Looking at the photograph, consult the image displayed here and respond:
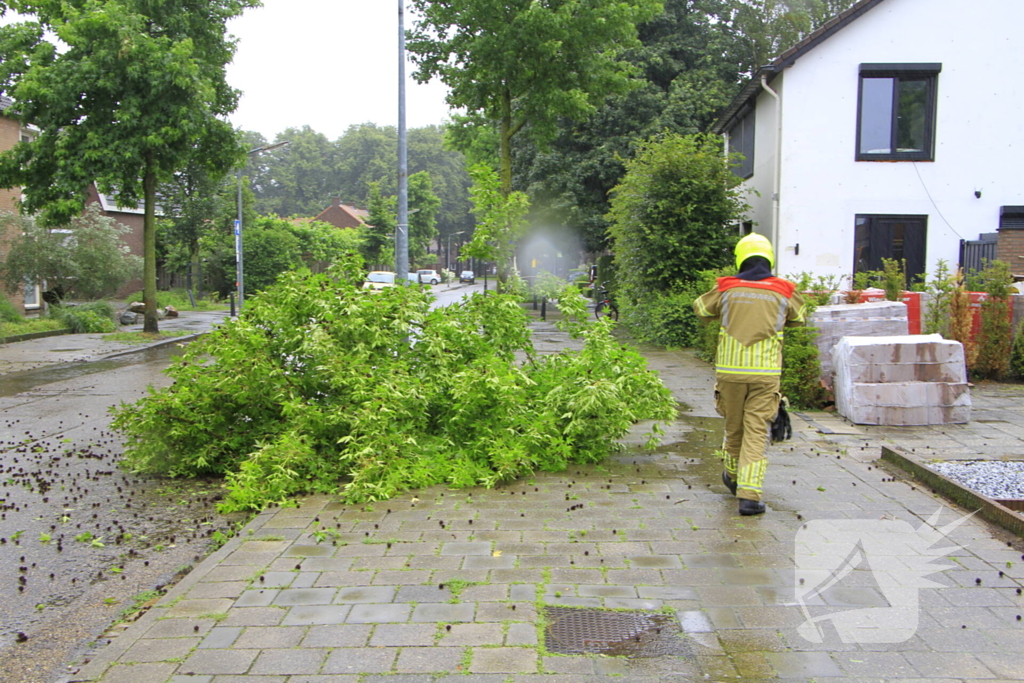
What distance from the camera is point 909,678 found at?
10.8ft

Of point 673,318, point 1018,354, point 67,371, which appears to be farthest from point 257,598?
point 673,318

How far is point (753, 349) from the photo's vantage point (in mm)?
5461

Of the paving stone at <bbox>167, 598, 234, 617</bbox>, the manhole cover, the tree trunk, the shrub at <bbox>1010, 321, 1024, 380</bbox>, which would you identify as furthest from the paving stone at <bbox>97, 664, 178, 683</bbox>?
the tree trunk

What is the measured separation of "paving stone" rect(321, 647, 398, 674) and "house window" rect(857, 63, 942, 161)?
16517mm

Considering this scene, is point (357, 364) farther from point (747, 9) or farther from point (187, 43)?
point (747, 9)

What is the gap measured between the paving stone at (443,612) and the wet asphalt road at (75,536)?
1.47 m

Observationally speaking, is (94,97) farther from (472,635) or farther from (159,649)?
(472,635)

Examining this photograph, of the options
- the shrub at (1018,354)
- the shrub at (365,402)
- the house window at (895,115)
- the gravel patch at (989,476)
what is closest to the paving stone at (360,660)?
the shrub at (365,402)

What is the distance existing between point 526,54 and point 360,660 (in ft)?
67.8

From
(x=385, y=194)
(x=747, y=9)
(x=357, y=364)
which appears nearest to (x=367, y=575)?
(x=357, y=364)

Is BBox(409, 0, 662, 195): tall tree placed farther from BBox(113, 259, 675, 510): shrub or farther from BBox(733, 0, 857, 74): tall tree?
BBox(113, 259, 675, 510): shrub

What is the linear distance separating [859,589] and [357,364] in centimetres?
378

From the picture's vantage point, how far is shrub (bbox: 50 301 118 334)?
70.3 ft

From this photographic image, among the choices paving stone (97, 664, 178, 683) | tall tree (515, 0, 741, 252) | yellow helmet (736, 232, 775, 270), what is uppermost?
tall tree (515, 0, 741, 252)
